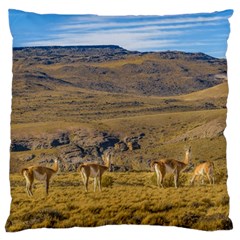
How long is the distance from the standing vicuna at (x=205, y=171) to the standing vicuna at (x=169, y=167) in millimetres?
166

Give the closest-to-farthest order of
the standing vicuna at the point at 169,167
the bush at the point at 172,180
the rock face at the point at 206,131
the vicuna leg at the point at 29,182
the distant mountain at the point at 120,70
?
1. the rock face at the point at 206,131
2. the vicuna leg at the point at 29,182
3. the distant mountain at the point at 120,70
4. the standing vicuna at the point at 169,167
5. the bush at the point at 172,180

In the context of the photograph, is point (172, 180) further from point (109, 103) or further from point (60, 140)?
point (60, 140)

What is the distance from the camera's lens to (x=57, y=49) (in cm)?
3319

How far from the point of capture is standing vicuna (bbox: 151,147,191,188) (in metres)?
33.3

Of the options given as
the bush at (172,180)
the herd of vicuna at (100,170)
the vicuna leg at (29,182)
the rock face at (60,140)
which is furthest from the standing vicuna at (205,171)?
the vicuna leg at (29,182)

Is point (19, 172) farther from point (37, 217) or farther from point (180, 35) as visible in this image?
point (180, 35)

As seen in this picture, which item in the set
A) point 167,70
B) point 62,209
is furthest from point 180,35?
point 62,209

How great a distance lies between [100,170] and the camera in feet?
109

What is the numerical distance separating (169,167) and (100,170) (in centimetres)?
94

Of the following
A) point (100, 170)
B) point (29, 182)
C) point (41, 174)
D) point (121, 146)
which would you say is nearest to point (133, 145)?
point (121, 146)

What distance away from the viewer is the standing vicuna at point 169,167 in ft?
109

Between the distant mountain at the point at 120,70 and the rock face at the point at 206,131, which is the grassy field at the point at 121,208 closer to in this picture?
the rock face at the point at 206,131

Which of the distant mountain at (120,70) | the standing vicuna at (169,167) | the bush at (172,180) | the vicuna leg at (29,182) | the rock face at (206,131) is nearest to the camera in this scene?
the rock face at (206,131)

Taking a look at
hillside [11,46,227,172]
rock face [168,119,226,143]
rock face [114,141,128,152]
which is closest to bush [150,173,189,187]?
hillside [11,46,227,172]
